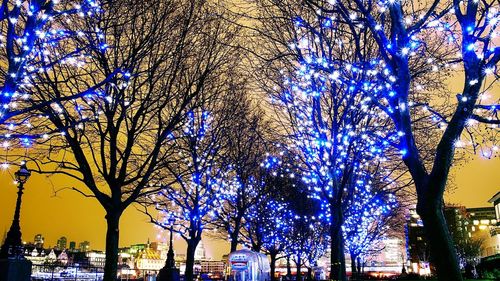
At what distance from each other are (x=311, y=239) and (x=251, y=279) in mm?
24432

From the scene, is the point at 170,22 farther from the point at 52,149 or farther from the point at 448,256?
the point at 448,256

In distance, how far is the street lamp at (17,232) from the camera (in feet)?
46.0

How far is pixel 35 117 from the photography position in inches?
551

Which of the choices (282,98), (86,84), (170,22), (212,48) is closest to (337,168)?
(282,98)

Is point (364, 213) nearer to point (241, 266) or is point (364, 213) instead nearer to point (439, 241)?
point (241, 266)

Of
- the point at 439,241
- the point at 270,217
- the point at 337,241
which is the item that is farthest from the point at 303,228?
the point at 439,241

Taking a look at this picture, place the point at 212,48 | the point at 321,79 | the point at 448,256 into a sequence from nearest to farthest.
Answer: the point at 448,256 < the point at 321,79 < the point at 212,48

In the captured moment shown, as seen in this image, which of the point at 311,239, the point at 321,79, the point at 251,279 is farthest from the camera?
the point at 311,239

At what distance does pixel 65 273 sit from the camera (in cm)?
2477

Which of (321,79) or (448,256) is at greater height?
(321,79)

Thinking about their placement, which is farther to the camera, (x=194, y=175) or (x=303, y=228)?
(x=303, y=228)

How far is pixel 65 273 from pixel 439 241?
2265 centimetres

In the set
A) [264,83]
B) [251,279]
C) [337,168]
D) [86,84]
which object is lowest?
[251,279]

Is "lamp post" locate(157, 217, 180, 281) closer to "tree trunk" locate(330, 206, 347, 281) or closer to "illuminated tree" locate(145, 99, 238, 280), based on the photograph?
"illuminated tree" locate(145, 99, 238, 280)
